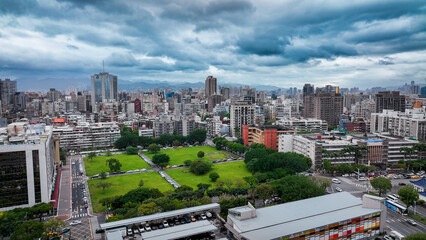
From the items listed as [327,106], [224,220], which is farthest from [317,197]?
[327,106]

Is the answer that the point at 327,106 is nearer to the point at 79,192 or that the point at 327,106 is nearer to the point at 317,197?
the point at 317,197

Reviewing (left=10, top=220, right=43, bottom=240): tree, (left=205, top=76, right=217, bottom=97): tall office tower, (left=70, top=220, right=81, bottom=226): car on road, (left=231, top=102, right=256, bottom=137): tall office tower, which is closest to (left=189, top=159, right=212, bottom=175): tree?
(left=70, top=220, right=81, bottom=226): car on road

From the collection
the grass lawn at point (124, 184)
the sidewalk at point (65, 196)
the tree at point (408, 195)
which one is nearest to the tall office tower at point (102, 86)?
the sidewalk at point (65, 196)

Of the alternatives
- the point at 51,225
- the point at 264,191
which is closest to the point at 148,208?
the point at 51,225

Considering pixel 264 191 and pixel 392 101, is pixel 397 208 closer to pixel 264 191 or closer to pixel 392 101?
pixel 264 191

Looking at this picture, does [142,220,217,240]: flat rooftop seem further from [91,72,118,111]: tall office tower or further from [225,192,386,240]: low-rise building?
[91,72,118,111]: tall office tower

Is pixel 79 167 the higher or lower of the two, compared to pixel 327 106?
lower
